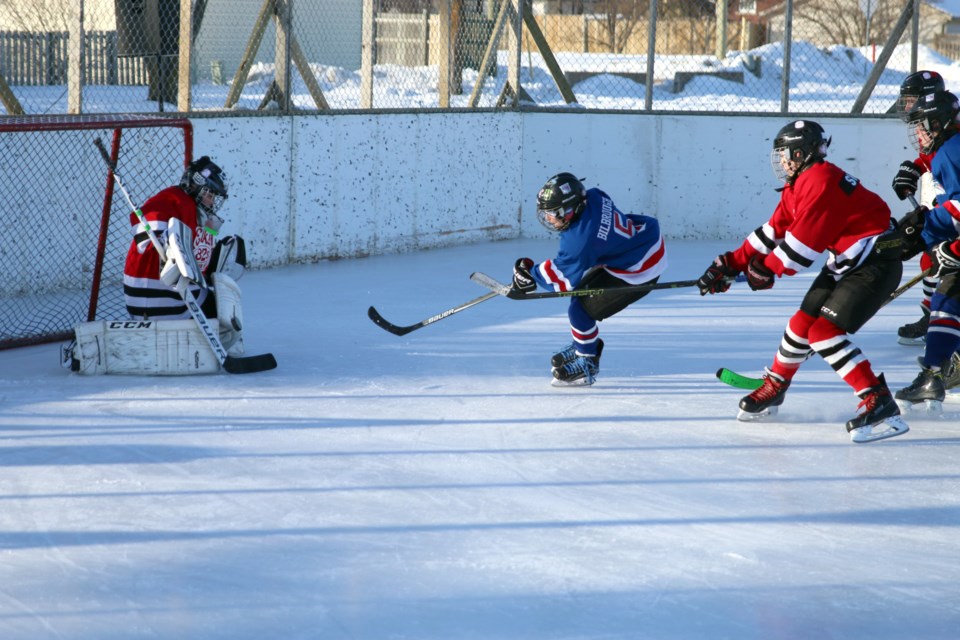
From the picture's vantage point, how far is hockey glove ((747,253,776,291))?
3912 mm

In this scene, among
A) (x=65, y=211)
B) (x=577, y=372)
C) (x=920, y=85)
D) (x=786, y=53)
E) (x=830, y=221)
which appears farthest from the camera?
(x=786, y=53)

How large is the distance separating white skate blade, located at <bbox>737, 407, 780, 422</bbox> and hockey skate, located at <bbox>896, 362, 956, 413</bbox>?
1.70ft

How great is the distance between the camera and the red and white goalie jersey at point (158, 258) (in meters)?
4.51

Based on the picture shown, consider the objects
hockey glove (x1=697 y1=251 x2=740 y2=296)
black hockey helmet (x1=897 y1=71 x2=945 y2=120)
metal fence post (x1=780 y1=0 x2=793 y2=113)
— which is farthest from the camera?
metal fence post (x1=780 y1=0 x2=793 y2=113)

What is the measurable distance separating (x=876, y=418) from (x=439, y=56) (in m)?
5.10

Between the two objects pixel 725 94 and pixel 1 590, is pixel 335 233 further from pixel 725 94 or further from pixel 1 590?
pixel 1 590

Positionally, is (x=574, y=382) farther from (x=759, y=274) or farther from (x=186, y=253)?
(x=186, y=253)

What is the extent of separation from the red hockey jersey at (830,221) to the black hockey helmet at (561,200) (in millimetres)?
763

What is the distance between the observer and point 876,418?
376 cm

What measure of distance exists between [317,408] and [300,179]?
3.34 metres

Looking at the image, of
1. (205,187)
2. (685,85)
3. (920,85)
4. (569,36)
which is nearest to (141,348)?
(205,187)

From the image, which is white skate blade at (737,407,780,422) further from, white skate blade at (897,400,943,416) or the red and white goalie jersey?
the red and white goalie jersey

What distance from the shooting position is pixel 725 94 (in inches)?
347

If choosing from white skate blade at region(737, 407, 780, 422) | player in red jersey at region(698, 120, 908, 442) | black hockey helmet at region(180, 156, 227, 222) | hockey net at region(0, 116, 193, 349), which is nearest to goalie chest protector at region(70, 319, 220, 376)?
black hockey helmet at region(180, 156, 227, 222)
